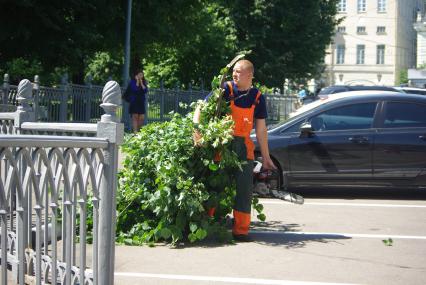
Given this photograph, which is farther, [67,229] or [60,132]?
[60,132]

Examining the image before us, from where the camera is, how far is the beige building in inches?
4021

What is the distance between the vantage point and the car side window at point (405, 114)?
35.9ft

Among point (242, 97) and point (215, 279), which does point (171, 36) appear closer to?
point (242, 97)

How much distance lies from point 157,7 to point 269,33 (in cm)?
1599

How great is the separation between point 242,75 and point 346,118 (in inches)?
150

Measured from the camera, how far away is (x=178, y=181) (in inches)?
290

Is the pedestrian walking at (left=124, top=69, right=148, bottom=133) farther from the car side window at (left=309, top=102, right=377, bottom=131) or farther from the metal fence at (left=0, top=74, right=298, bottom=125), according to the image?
the car side window at (left=309, top=102, right=377, bottom=131)

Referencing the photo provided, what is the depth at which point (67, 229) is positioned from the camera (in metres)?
4.47

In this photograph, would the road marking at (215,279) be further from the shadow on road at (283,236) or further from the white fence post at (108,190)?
the white fence post at (108,190)

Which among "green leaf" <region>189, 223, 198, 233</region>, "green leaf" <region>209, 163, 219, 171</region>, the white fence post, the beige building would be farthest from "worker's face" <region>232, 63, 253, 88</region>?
the beige building

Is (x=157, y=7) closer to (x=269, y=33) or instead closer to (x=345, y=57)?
(x=269, y=33)

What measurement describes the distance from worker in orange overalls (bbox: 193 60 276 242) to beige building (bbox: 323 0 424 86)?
95.7 metres

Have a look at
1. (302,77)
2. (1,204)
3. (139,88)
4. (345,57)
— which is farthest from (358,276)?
(345,57)

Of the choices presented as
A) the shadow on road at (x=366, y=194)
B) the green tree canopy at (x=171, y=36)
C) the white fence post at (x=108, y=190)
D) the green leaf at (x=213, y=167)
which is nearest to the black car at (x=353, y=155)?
the shadow on road at (x=366, y=194)
